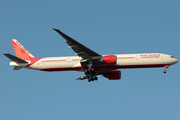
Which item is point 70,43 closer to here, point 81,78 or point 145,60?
point 81,78

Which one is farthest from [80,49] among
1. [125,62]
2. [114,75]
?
[114,75]

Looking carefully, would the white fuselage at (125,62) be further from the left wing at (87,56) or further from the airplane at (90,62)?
the left wing at (87,56)

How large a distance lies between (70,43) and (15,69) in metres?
14.1

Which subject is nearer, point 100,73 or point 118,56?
point 118,56

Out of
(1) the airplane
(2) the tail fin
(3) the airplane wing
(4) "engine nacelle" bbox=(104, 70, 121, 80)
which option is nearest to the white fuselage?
(1) the airplane

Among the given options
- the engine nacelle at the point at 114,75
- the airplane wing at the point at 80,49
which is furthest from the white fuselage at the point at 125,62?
the engine nacelle at the point at 114,75

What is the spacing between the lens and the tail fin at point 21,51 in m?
58.7

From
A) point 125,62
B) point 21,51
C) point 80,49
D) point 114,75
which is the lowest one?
point 114,75

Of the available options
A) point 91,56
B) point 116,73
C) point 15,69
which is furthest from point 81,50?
point 15,69

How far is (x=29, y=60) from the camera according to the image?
5750 cm

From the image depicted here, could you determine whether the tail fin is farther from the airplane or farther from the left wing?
the left wing

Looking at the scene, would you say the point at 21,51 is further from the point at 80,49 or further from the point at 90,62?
the point at 90,62

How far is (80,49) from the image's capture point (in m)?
50.8

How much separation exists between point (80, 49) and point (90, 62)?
3.66 meters
